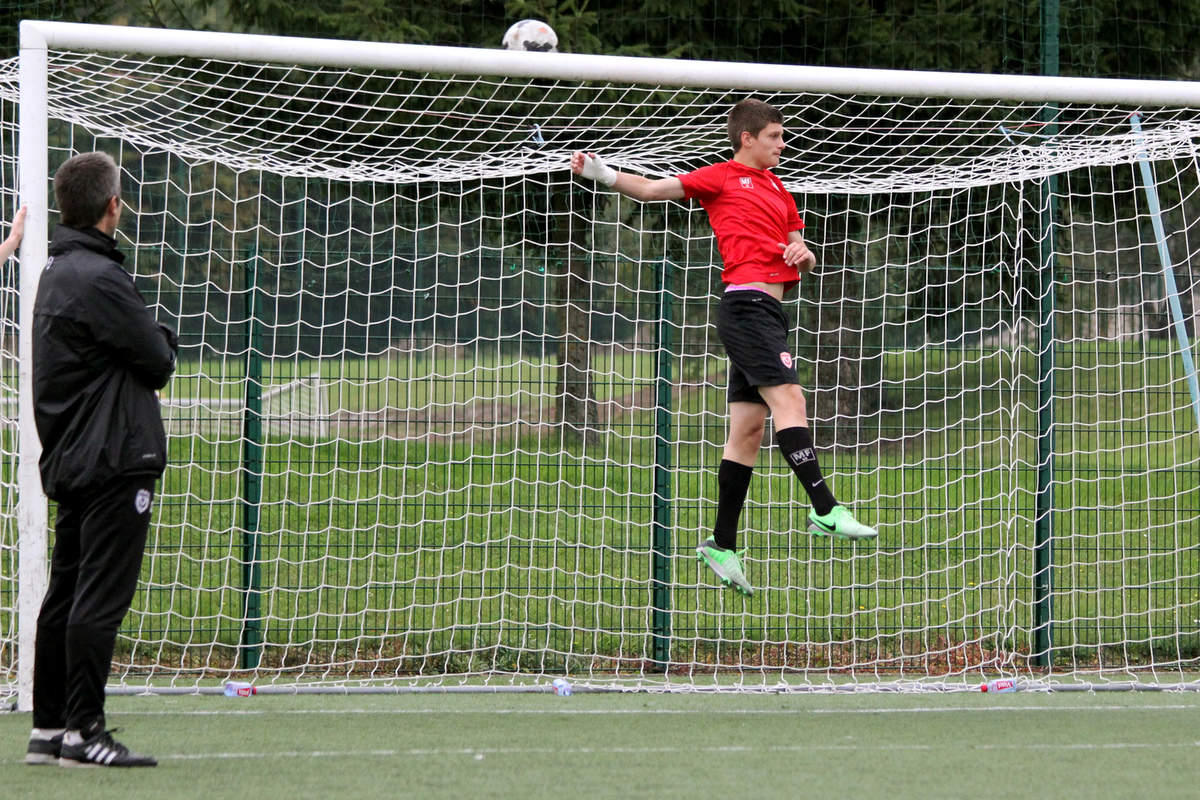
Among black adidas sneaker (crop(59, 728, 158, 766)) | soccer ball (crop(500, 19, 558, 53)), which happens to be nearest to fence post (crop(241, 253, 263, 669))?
soccer ball (crop(500, 19, 558, 53))

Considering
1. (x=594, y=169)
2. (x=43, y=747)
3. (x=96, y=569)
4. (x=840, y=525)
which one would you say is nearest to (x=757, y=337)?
(x=840, y=525)

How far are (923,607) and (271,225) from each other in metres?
5.42

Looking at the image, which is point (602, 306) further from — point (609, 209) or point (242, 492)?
point (609, 209)

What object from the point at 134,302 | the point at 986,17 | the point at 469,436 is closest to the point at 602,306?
the point at 469,436

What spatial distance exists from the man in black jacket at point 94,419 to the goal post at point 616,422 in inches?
73.8

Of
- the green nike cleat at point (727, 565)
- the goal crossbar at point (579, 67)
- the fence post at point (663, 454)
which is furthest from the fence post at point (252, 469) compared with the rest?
the green nike cleat at point (727, 565)

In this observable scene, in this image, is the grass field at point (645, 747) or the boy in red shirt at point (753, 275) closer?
the grass field at point (645, 747)

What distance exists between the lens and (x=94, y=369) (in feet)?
14.9

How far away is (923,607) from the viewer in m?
8.00

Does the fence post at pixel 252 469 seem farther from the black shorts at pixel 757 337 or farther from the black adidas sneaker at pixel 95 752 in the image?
the black shorts at pixel 757 337

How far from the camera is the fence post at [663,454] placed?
718 cm

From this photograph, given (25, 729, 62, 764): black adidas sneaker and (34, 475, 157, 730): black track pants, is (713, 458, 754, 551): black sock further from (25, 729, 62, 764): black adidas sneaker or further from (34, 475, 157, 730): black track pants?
(25, 729, 62, 764): black adidas sneaker

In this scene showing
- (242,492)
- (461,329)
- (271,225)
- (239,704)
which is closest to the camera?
(239,704)

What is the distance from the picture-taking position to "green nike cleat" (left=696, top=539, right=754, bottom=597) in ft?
18.8
